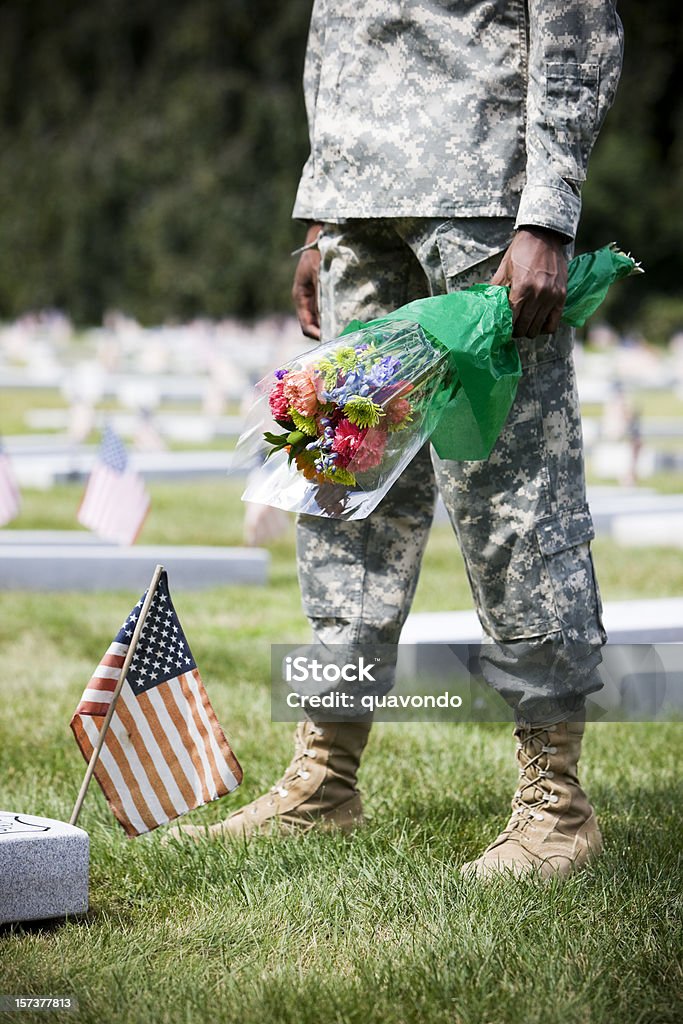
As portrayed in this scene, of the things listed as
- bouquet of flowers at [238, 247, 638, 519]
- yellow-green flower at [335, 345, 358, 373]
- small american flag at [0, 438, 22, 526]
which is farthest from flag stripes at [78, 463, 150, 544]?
yellow-green flower at [335, 345, 358, 373]

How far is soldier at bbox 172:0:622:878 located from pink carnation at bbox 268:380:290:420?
0.40 meters

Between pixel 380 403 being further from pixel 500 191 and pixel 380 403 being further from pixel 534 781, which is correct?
pixel 534 781

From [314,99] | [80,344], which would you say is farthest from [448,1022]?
[80,344]

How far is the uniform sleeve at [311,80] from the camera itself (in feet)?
8.68

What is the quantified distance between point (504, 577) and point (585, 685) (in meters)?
0.24

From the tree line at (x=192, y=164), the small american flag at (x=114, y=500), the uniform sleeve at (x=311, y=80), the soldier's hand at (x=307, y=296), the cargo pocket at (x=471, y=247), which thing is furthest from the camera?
the tree line at (x=192, y=164)

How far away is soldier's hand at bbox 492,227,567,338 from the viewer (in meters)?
2.29

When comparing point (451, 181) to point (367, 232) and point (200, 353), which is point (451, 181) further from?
point (200, 353)

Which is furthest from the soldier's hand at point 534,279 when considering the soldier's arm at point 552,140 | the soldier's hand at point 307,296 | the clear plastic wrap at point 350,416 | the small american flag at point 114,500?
the small american flag at point 114,500

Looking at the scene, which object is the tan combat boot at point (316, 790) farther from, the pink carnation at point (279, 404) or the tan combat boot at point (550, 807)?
the pink carnation at point (279, 404)

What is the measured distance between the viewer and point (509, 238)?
8.04 ft

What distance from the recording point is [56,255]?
39562 mm

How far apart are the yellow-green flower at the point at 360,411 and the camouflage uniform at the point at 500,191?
1.08 feet

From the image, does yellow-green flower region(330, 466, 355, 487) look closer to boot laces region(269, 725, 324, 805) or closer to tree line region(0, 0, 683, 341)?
boot laces region(269, 725, 324, 805)
